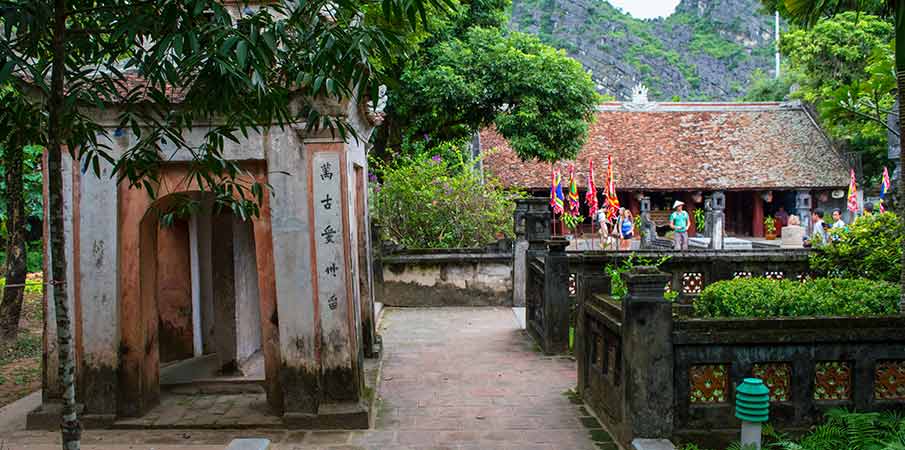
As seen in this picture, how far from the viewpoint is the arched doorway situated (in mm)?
6809

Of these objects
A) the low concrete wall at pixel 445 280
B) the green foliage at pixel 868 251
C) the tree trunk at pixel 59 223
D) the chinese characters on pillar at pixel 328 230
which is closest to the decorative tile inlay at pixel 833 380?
the green foliage at pixel 868 251

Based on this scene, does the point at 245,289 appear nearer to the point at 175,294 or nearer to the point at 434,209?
the point at 175,294

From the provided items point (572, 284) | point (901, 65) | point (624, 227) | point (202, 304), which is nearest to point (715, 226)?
point (624, 227)

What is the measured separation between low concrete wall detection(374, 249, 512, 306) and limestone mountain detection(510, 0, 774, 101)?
51.1 metres

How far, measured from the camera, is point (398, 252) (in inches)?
571

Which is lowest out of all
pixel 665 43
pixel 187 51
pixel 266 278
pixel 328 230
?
pixel 266 278

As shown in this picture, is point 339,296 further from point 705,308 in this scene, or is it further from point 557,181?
point 557,181

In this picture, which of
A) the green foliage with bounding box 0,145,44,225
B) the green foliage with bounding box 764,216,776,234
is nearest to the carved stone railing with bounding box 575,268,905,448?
the green foliage with bounding box 0,145,44,225

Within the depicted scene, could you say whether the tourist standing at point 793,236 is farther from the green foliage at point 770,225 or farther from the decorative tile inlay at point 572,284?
the decorative tile inlay at point 572,284

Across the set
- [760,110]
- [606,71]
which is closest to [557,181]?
[760,110]

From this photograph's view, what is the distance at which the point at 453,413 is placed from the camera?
23.0 ft

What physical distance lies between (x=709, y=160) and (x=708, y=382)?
1032 inches

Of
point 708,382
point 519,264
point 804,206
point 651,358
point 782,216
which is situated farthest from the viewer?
point 782,216

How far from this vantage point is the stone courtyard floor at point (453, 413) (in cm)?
609
